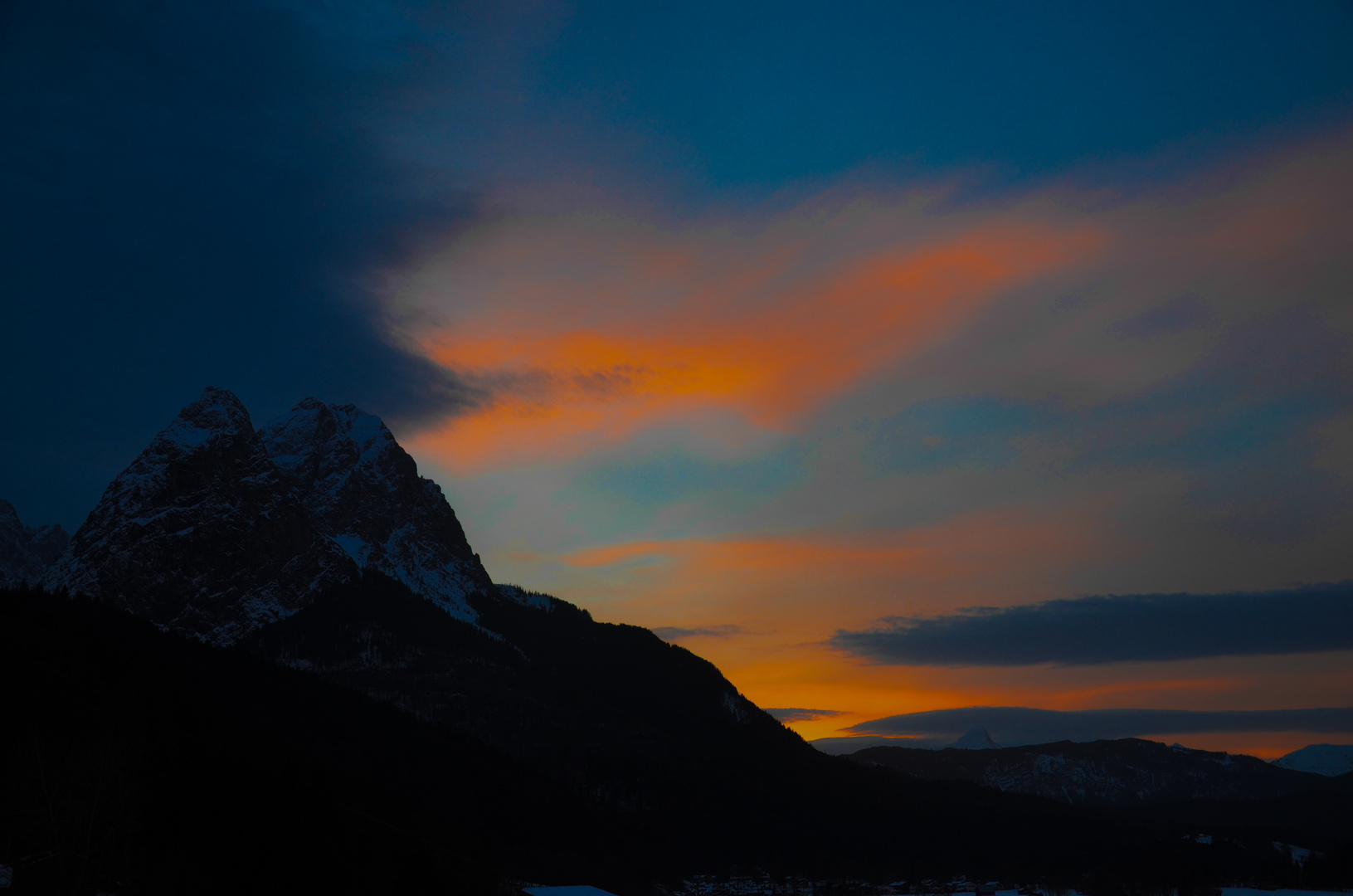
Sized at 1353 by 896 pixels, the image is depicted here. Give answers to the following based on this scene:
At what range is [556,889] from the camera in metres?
158

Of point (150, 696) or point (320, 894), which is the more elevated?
point (150, 696)

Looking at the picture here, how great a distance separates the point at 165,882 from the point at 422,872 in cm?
4137

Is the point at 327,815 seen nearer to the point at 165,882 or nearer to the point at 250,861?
the point at 250,861

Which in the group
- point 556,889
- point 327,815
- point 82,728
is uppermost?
point 82,728

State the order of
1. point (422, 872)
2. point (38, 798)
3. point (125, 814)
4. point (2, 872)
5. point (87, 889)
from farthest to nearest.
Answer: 1. point (422, 872)
2. point (125, 814)
3. point (2, 872)
4. point (38, 798)
5. point (87, 889)

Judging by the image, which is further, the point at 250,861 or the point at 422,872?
the point at 422,872

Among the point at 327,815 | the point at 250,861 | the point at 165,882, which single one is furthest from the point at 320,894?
the point at 165,882

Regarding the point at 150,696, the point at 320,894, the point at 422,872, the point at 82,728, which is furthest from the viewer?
the point at 150,696

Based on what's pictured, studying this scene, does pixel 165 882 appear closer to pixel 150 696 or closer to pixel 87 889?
pixel 87 889

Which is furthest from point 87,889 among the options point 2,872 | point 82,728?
point 82,728

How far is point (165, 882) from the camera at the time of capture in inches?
3984

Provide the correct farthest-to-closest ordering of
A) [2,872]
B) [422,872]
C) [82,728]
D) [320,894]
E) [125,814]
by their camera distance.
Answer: [82,728] → [422,872] → [320,894] → [125,814] → [2,872]

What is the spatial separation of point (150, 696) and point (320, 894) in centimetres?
6901

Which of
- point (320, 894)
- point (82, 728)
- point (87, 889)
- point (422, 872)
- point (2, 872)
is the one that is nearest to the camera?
point (87, 889)
